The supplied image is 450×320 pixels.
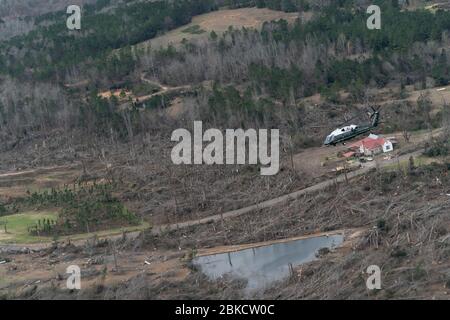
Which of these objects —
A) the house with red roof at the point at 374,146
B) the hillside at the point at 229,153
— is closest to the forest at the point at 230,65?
the hillside at the point at 229,153

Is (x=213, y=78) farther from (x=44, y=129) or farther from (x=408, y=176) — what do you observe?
(x=408, y=176)

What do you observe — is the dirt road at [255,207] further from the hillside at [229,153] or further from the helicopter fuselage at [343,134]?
the helicopter fuselage at [343,134]

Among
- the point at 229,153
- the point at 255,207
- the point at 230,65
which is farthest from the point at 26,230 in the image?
the point at 230,65

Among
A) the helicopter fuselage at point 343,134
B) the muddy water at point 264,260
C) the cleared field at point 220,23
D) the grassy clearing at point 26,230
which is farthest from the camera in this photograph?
the cleared field at point 220,23

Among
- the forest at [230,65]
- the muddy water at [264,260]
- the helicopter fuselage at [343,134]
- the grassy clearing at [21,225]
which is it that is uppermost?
the forest at [230,65]

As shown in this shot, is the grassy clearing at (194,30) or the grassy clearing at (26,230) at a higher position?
the grassy clearing at (194,30)

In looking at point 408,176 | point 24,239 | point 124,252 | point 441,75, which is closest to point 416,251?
point 408,176
